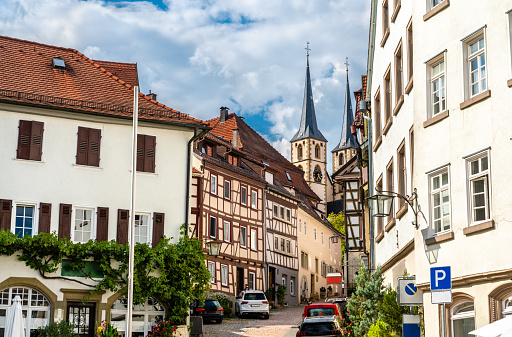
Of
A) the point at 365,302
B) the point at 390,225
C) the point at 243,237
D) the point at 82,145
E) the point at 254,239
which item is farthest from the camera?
the point at 254,239

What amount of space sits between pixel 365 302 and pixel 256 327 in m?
12.7

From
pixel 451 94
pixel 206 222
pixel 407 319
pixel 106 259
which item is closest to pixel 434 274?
pixel 407 319

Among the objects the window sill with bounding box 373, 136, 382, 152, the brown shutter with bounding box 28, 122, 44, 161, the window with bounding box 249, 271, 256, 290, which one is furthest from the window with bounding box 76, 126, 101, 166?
the window with bounding box 249, 271, 256, 290

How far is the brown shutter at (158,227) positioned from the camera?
28672 millimetres

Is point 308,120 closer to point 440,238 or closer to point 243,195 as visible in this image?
point 243,195

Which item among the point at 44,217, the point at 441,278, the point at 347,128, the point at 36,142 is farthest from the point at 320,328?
the point at 347,128

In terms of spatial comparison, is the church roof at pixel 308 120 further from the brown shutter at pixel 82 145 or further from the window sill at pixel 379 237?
the window sill at pixel 379 237

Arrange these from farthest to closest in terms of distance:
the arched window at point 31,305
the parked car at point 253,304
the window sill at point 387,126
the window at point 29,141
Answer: the parked car at point 253,304 → the window at point 29,141 → the arched window at point 31,305 → the window sill at point 387,126

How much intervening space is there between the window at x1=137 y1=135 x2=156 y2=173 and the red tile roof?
2.55 ft

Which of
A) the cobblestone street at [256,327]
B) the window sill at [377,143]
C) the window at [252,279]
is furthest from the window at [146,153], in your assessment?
the window at [252,279]

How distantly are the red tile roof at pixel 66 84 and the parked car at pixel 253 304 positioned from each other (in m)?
13.7

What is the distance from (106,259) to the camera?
2730 centimetres

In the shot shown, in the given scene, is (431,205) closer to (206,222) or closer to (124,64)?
(124,64)

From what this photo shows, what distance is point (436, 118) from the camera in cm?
1708
